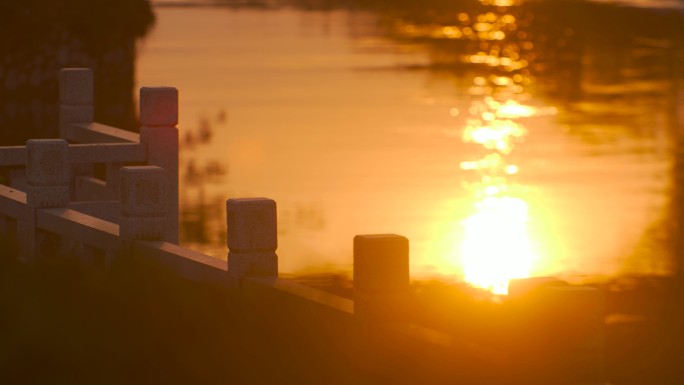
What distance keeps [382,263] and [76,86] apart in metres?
8.73

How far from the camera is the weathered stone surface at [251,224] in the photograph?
12.4 m

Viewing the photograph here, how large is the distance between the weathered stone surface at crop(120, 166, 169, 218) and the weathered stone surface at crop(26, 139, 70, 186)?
129 centimetres

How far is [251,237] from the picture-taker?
12539mm

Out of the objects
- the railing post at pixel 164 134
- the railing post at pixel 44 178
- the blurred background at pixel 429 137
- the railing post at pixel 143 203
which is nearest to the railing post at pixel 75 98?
the blurred background at pixel 429 137

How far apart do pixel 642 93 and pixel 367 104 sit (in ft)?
18.3

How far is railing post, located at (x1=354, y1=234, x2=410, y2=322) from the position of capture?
11.2 m

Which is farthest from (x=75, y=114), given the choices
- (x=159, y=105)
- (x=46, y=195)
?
(x=46, y=195)

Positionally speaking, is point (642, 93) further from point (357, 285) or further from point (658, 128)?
point (357, 285)

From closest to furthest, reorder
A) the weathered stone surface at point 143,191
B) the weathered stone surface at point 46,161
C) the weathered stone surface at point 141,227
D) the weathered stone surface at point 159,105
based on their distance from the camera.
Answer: the weathered stone surface at point 143,191, the weathered stone surface at point 141,227, the weathered stone surface at point 46,161, the weathered stone surface at point 159,105

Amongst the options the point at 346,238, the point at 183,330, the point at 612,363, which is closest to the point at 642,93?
the point at 346,238

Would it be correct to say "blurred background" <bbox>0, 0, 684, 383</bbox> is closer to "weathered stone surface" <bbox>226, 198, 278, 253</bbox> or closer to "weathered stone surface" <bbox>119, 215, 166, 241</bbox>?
"weathered stone surface" <bbox>226, 198, 278, 253</bbox>

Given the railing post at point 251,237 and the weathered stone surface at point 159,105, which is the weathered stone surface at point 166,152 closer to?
the weathered stone surface at point 159,105

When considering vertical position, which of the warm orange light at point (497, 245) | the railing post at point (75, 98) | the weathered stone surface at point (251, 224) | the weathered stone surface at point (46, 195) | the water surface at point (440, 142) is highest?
the railing post at point (75, 98)

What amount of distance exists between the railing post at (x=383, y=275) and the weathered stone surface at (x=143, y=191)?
8.84 ft
